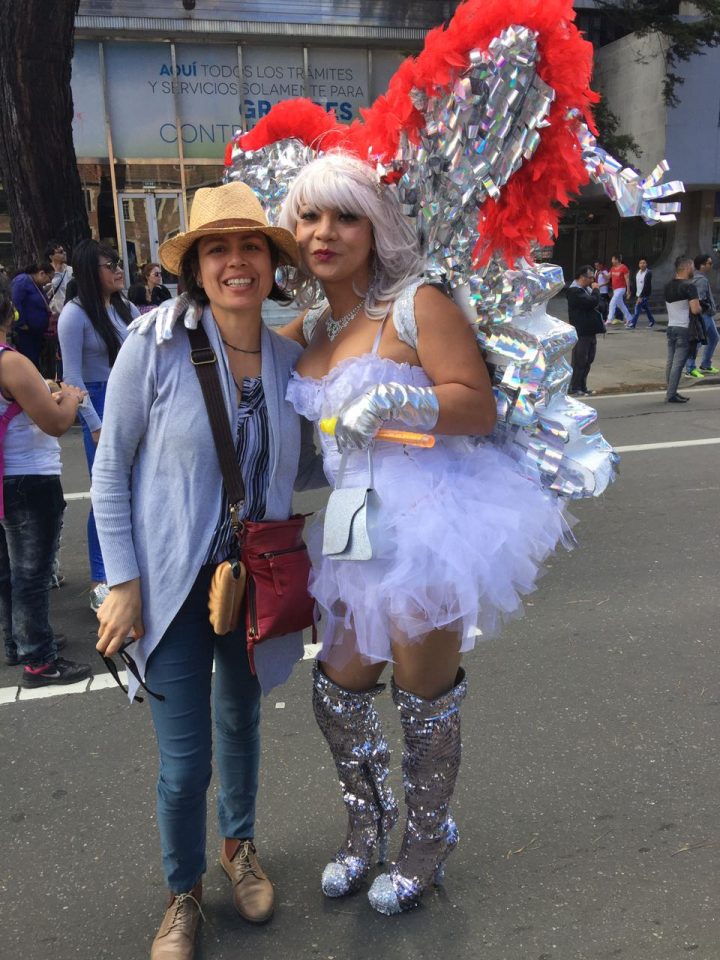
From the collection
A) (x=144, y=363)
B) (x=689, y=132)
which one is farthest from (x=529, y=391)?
(x=689, y=132)

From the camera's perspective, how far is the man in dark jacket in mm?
10125

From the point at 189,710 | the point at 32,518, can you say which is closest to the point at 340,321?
the point at 189,710

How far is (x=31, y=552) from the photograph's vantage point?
340cm

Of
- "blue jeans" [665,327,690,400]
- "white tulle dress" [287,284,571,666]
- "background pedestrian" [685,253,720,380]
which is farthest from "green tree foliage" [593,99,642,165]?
"white tulle dress" [287,284,571,666]

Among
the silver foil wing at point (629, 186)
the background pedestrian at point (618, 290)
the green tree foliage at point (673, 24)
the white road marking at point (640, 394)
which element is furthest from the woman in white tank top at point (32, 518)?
the green tree foliage at point (673, 24)

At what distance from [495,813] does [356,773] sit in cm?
62

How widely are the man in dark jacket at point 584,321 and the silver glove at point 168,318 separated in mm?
8795

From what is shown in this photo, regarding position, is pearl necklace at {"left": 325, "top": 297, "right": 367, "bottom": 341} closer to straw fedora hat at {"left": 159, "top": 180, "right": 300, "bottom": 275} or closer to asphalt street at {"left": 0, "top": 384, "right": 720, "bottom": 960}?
straw fedora hat at {"left": 159, "top": 180, "right": 300, "bottom": 275}

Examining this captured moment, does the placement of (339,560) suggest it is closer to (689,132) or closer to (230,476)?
(230,476)

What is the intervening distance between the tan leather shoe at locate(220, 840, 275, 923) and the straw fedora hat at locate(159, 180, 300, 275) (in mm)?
1580

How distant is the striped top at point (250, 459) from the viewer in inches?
74.6

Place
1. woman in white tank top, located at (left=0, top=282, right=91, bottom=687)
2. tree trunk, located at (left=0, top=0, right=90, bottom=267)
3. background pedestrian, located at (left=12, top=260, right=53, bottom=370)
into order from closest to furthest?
woman in white tank top, located at (left=0, top=282, right=91, bottom=687) < background pedestrian, located at (left=12, top=260, right=53, bottom=370) < tree trunk, located at (left=0, top=0, right=90, bottom=267)

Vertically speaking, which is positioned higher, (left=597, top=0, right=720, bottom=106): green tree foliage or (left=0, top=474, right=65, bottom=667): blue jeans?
(left=597, top=0, right=720, bottom=106): green tree foliage

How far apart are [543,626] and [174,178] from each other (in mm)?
15239
